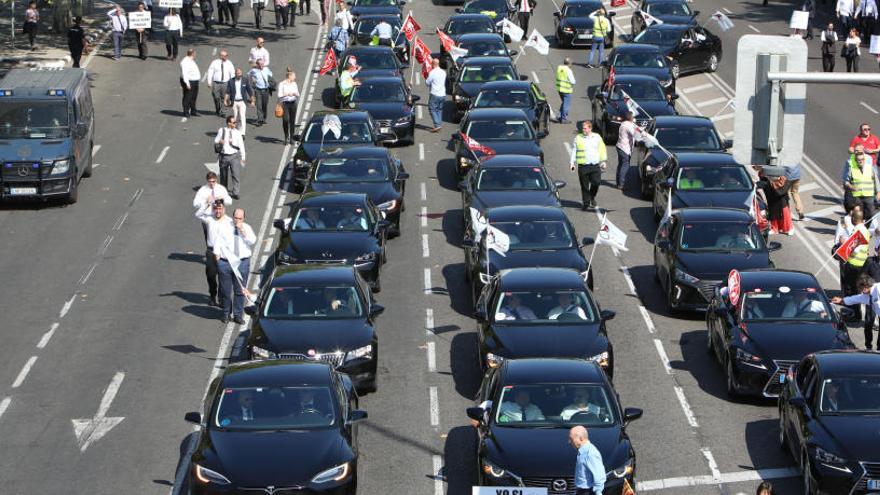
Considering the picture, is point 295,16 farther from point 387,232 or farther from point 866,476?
point 866,476

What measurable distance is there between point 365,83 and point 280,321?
17.5m

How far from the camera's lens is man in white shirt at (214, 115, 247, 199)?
32125 millimetres

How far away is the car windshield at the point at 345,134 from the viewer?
113 feet

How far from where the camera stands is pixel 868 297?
23.0m

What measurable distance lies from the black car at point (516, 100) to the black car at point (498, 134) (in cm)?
232

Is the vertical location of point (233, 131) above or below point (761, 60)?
below

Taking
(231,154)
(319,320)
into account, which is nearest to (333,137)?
→ (231,154)

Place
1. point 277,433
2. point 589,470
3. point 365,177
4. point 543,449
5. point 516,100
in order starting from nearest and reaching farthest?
point 589,470
point 543,449
point 277,433
point 365,177
point 516,100

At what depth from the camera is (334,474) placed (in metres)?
17.0

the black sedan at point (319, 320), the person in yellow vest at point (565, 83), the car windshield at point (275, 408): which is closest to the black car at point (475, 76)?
the person in yellow vest at point (565, 83)

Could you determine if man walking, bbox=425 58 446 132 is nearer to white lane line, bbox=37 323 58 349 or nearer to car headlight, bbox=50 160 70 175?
car headlight, bbox=50 160 70 175

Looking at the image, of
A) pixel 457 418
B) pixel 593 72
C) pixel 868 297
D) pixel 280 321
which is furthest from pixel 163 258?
pixel 593 72

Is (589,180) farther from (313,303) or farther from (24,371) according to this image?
(24,371)

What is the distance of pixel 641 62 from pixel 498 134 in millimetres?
9559
